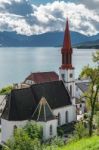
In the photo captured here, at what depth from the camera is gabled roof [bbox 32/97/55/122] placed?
2019 inches

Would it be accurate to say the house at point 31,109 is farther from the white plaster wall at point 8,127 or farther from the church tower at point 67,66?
the church tower at point 67,66

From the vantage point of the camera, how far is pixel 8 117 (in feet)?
167

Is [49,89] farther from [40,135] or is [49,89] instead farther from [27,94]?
[40,135]

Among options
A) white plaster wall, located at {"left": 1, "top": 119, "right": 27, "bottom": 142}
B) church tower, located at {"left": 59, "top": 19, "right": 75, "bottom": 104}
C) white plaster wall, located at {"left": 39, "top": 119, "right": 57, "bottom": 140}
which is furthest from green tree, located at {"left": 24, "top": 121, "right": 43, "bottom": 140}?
church tower, located at {"left": 59, "top": 19, "right": 75, "bottom": 104}

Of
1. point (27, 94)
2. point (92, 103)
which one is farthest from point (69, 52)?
point (92, 103)

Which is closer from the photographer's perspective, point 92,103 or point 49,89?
point 92,103

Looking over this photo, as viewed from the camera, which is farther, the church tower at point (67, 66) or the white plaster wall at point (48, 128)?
the church tower at point (67, 66)

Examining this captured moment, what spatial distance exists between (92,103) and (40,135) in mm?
11377

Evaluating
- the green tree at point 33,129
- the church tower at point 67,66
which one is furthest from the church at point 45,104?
the green tree at point 33,129

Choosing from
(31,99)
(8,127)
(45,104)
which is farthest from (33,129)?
(31,99)

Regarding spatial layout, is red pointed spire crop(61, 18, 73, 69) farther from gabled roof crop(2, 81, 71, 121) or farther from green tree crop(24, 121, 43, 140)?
green tree crop(24, 121, 43, 140)

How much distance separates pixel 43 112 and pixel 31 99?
3.41m

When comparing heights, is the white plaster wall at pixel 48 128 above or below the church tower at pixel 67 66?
below

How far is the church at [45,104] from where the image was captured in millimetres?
51156
